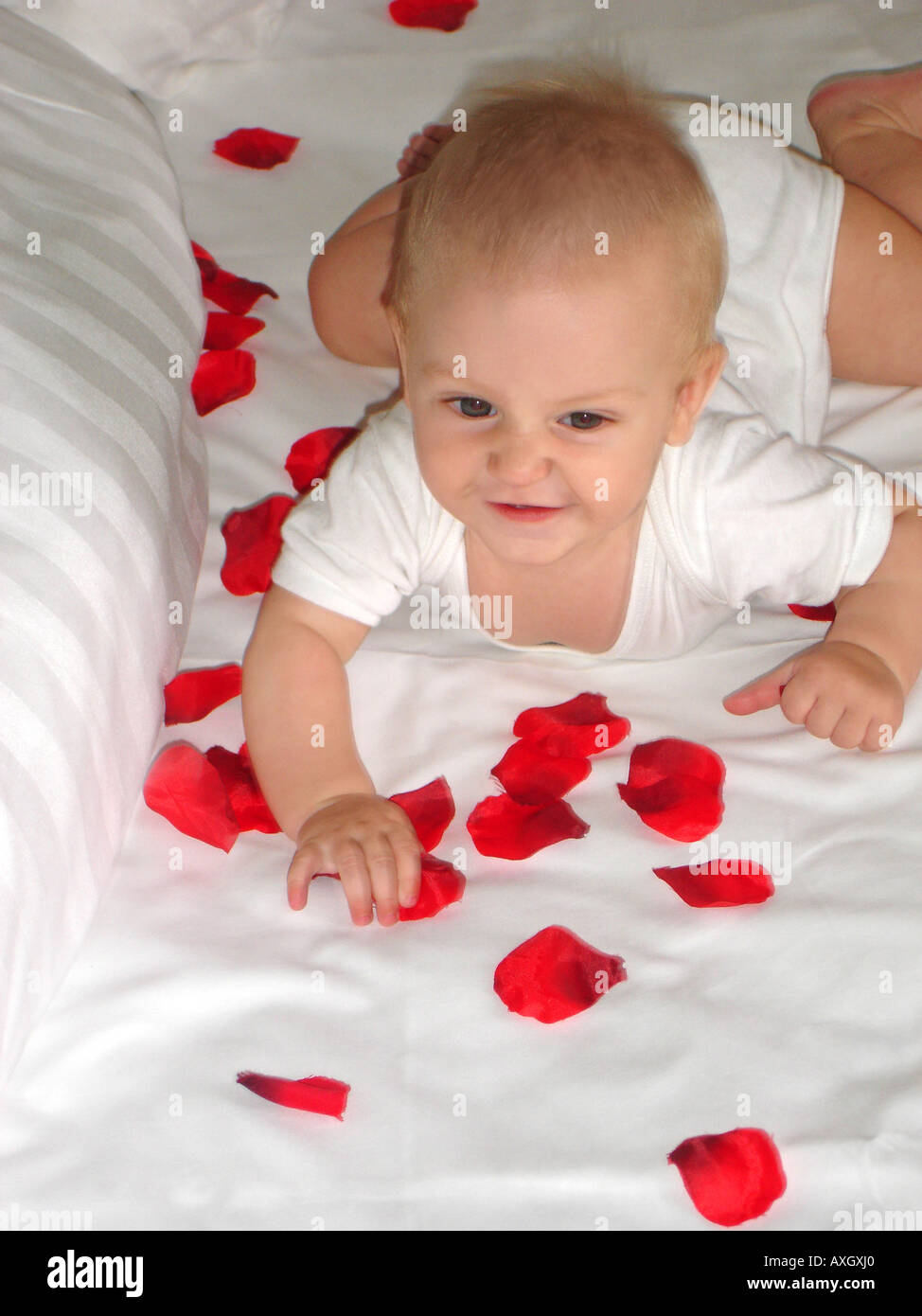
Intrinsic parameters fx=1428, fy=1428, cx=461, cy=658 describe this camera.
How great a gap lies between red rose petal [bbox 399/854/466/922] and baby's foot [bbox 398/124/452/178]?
0.89 meters

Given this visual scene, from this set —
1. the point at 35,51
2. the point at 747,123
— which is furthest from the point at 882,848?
the point at 35,51

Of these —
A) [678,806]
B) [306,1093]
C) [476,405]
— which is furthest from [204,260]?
[306,1093]

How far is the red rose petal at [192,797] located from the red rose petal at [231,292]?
61 cm

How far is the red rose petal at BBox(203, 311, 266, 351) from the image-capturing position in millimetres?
1591

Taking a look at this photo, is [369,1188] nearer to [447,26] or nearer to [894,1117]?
[894,1117]

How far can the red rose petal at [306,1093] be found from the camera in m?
1.04

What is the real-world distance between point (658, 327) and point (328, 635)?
1.38ft

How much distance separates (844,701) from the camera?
1229 millimetres

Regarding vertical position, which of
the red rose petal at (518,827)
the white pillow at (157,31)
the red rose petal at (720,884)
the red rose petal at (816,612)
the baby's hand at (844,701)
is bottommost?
the red rose petal at (720,884)

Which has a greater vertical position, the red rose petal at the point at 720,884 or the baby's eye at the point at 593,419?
the baby's eye at the point at 593,419

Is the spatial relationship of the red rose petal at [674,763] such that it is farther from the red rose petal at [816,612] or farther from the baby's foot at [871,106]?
the baby's foot at [871,106]

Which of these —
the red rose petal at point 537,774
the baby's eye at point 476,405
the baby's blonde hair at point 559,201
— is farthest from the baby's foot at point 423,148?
the red rose petal at point 537,774

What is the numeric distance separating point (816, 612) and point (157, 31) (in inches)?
42.3

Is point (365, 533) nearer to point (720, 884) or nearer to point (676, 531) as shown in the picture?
point (676, 531)
